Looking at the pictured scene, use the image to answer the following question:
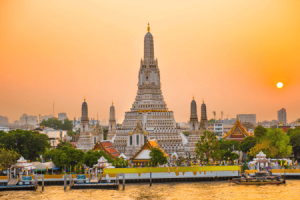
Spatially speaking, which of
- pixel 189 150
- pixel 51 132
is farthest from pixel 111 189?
pixel 51 132

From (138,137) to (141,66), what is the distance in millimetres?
17017

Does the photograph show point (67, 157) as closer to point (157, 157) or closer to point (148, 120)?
point (157, 157)

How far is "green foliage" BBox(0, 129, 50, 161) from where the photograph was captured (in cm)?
8719

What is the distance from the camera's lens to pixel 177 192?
65.6 metres

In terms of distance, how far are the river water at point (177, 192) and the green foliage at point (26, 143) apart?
1910 cm

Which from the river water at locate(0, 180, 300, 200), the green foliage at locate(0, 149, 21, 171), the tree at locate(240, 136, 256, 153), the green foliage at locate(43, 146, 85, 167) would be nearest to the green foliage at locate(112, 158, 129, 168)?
the green foliage at locate(43, 146, 85, 167)

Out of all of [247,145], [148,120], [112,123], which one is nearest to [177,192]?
[148,120]

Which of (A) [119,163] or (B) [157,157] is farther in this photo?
(B) [157,157]

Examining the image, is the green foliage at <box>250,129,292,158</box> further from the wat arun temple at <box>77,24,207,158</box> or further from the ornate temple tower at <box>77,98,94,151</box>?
the ornate temple tower at <box>77,98,94,151</box>

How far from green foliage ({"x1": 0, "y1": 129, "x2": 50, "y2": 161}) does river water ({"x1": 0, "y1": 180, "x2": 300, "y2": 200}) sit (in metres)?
19.1

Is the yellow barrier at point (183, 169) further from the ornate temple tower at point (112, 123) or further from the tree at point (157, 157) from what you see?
the ornate temple tower at point (112, 123)

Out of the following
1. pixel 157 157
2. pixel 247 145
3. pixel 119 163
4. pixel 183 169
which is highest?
pixel 247 145

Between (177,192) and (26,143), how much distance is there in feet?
110

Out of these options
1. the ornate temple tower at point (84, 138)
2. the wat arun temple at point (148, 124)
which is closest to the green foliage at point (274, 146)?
the wat arun temple at point (148, 124)
